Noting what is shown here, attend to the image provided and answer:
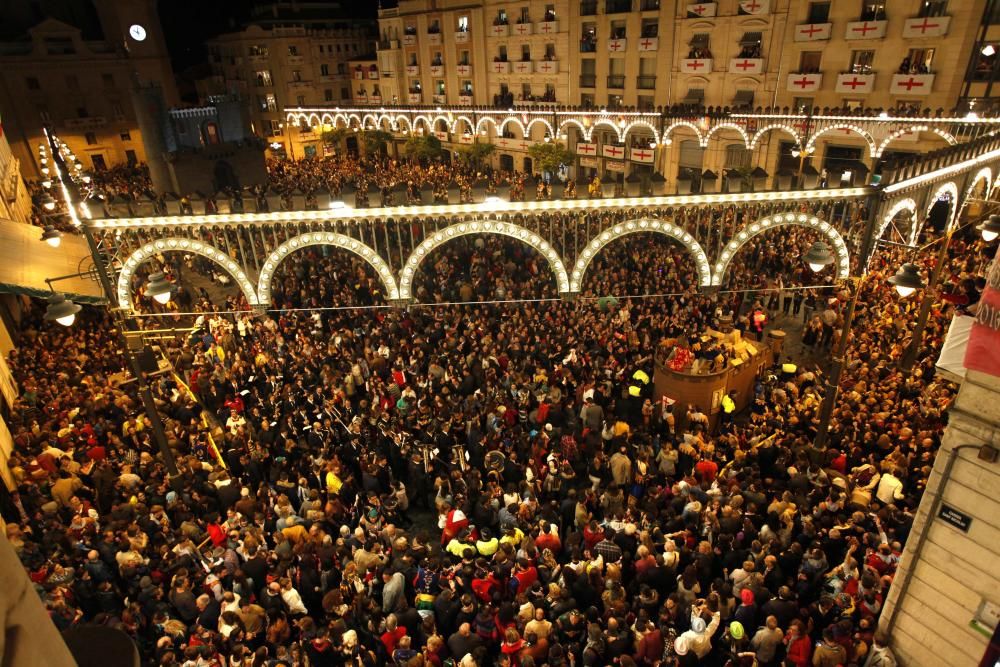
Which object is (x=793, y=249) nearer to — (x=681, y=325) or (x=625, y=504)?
(x=681, y=325)

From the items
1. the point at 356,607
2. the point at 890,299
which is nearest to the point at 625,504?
the point at 356,607

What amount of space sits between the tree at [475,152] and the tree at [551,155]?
201 inches

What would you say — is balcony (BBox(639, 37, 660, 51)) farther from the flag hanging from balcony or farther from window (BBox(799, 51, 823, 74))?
window (BBox(799, 51, 823, 74))

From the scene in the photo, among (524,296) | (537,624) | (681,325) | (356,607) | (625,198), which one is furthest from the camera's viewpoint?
(524,296)

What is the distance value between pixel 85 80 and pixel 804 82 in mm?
46528

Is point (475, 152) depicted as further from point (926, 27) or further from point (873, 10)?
point (926, 27)

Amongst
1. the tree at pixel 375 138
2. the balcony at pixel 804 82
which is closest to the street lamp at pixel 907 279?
the balcony at pixel 804 82

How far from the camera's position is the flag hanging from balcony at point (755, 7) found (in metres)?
27.3

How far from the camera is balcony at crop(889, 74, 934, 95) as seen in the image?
76.2 feet

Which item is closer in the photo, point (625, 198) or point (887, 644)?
point (887, 644)

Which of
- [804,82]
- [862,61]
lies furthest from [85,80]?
[862,61]

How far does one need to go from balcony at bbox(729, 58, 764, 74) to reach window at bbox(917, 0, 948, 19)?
634 cm

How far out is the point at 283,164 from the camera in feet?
148

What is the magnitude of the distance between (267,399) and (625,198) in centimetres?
897
